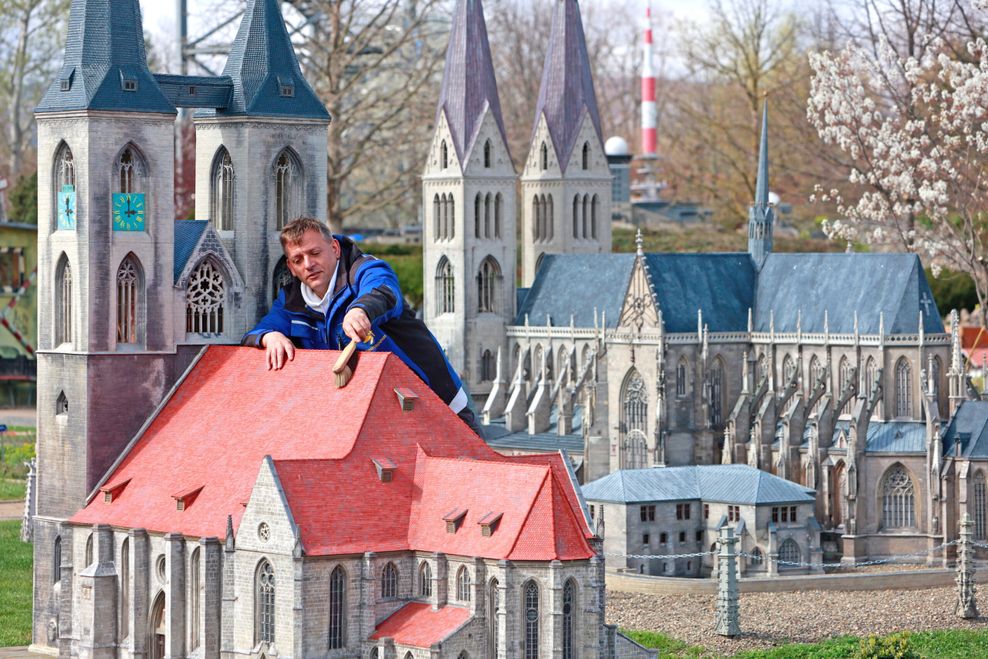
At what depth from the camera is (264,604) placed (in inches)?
2115

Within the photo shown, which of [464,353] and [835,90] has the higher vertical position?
[835,90]

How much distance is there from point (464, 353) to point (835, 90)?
16.7m

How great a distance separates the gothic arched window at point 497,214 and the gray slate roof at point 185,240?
116 ft

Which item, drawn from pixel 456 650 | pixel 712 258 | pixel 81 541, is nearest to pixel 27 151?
pixel 712 258

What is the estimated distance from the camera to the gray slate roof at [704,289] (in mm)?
86812

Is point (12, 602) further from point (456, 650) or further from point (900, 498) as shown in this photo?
point (900, 498)

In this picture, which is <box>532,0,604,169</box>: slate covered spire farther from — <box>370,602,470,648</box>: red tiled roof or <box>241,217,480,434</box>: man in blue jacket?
<box>370,602,470,648</box>: red tiled roof

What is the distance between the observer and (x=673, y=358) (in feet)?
281

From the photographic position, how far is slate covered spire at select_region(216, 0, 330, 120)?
63.3 metres

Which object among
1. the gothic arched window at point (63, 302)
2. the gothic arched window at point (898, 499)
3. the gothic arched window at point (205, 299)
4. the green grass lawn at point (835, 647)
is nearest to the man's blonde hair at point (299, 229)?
the gothic arched window at point (205, 299)

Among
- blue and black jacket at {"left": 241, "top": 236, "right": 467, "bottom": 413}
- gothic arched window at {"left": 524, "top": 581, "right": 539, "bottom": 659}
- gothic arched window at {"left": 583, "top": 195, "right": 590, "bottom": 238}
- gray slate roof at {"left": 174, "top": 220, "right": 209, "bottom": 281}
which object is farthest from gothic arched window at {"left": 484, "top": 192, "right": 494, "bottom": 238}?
gothic arched window at {"left": 524, "top": 581, "right": 539, "bottom": 659}

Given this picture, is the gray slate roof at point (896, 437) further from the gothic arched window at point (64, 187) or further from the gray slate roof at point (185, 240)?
the gothic arched window at point (64, 187)

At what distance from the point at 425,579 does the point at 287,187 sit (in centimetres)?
1381

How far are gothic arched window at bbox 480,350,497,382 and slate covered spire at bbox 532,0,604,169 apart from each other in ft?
27.6
